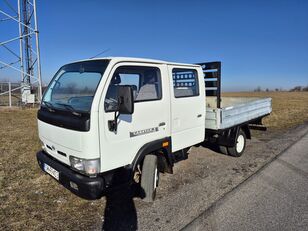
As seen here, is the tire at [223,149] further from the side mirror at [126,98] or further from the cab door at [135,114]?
the side mirror at [126,98]

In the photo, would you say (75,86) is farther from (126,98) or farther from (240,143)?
(240,143)

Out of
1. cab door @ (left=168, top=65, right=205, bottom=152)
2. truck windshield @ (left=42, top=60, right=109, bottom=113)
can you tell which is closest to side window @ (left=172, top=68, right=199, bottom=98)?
cab door @ (left=168, top=65, right=205, bottom=152)

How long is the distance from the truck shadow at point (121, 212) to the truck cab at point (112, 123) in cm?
38

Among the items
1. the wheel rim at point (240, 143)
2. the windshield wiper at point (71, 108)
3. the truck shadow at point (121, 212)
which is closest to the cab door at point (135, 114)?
the windshield wiper at point (71, 108)

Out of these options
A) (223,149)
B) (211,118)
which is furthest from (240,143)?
(211,118)

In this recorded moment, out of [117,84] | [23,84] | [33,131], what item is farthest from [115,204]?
[23,84]

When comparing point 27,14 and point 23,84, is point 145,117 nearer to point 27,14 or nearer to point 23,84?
point 23,84

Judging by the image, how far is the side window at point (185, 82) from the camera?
13.7ft

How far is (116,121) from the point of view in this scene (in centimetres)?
302

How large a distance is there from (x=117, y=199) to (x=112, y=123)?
157 cm

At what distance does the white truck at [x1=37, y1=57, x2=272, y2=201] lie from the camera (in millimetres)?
2898

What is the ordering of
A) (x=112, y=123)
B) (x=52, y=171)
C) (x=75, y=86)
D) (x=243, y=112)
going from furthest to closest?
(x=243, y=112) < (x=75, y=86) < (x=52, y=171) < (x=112, y=123)

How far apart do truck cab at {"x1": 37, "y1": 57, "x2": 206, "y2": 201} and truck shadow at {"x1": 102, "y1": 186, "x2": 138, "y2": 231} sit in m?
0.38

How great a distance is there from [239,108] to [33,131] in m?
7.62
